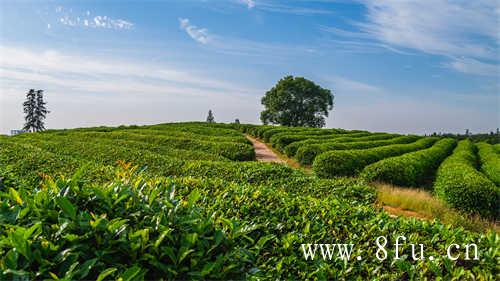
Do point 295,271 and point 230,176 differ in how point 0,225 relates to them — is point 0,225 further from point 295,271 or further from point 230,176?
point 230,176

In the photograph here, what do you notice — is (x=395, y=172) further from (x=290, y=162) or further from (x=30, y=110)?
(x=30, y=110)

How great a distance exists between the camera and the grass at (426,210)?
796 centimetres

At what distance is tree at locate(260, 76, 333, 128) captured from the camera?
149 feet

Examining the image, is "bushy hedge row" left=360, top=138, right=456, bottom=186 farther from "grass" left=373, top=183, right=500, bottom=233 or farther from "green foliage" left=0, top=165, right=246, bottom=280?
"green foliage" left=0, top=165, right=246, bottom=280

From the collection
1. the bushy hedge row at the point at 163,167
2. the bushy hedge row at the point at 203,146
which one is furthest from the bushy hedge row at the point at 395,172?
the bushy hedge row at the point at 203,146

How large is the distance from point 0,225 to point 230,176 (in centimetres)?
777

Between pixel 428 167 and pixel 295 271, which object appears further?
pixel 428 167

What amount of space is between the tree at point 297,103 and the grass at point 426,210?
36.4 meters

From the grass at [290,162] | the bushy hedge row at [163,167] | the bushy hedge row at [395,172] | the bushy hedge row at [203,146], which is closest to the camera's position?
the bushy hedge row at [163,167]

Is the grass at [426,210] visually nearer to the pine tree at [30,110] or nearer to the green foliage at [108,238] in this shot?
the green foliage at [108,238]

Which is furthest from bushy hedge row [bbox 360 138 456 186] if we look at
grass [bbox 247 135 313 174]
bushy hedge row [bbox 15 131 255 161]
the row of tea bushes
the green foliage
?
the green foliage

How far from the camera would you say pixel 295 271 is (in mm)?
3689

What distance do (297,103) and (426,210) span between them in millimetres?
37733

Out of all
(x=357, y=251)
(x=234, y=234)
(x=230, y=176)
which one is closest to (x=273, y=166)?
(x=230, y=176)
